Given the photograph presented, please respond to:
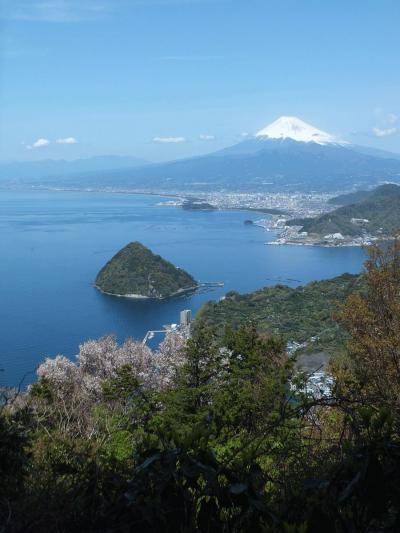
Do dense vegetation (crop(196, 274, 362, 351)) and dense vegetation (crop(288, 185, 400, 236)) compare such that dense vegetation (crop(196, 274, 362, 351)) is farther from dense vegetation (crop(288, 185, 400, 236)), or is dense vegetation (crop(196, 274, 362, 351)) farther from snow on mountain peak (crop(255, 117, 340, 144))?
snow on mountain peak (crop(255, 117, 340, 144))

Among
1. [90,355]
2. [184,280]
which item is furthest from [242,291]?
[90,355]

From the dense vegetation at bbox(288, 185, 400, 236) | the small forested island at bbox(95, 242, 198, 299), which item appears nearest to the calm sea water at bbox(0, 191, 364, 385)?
the small forested island at bbox(95, 242, 198, 299)

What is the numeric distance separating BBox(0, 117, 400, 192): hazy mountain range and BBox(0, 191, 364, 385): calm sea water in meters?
32.8

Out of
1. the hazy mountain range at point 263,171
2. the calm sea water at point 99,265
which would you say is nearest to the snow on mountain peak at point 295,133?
the hazy mountain range at point 263,171

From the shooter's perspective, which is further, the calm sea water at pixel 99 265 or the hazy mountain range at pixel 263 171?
the hazy mountain range at pixel 263 171

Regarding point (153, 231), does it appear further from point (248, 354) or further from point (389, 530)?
point (389, 530)

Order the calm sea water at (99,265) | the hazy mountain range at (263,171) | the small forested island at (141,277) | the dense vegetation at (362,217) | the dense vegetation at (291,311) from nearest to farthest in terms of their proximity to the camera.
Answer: the dense vegetation at (291,311) < the calm sea water at (99,265) < the small forested island at (141,277) < the dense vegetation at (362,217) < the hazy mountain range at (263,171)

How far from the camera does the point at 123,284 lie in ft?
76.0

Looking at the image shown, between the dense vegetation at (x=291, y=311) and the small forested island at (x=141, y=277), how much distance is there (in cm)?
530

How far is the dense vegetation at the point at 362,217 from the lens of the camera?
35125 mm

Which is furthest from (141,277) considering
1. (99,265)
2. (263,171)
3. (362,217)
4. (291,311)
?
(263,171)

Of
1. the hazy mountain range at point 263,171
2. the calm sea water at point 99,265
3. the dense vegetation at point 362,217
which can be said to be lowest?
the calm sea water at point 99,265

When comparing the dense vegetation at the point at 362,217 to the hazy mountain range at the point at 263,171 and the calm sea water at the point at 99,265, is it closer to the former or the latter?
the calm sea water at the point at 99,265

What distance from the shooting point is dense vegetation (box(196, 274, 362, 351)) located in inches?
471
